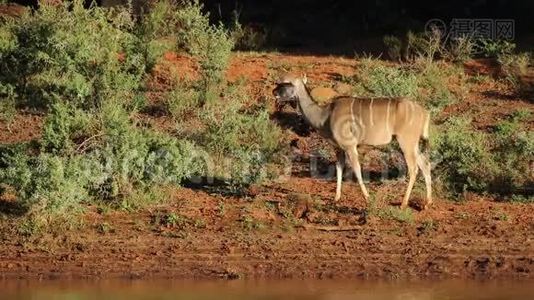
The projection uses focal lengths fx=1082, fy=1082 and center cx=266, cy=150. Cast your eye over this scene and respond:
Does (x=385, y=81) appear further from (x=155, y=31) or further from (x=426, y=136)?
(x=155, y=31)

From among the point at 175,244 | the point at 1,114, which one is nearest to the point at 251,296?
the point at 175,244

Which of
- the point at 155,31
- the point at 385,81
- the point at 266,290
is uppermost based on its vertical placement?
the point at 155,31

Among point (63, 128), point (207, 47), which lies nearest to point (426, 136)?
point (63, 128)

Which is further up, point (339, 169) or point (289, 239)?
point (339, 169)

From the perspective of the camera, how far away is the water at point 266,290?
11.7 meters

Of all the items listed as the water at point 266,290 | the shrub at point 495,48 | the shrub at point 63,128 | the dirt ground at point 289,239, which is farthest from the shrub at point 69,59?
the shrub at point 495,48

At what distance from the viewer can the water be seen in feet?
38.4

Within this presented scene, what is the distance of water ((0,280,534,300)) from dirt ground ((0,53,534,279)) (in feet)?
0.73

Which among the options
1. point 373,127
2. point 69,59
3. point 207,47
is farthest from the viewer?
point 207,47

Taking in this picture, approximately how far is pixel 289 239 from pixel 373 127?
7.12 feet

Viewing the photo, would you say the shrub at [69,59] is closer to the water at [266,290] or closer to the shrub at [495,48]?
the water at [266,290]

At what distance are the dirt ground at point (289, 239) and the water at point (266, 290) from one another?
0.22 m

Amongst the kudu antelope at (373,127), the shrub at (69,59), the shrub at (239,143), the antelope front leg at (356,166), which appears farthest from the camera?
the shrub at (69,59)

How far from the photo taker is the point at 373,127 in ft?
47.8
